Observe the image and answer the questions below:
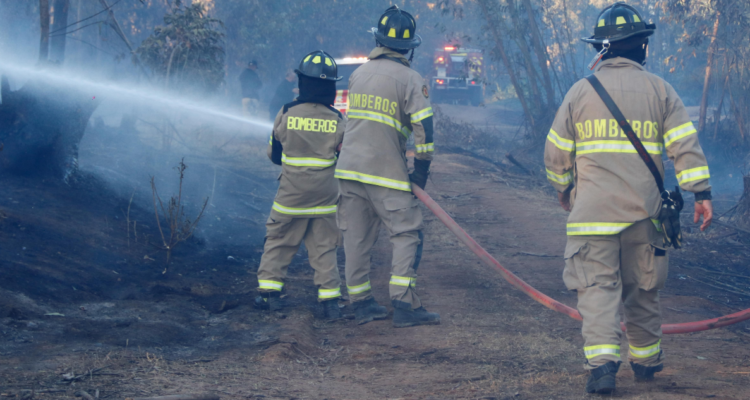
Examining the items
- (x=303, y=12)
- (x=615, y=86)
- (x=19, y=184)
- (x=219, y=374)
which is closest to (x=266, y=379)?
(x=219, y=374)

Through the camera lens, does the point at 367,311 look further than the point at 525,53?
No

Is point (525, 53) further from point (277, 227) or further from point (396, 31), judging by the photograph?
point (277, 227)

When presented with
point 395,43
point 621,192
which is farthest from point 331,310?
point 621,192

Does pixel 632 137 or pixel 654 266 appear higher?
pixel 632 137

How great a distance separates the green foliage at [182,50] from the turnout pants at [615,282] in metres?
7.94

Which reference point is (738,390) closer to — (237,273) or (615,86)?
(615,86)

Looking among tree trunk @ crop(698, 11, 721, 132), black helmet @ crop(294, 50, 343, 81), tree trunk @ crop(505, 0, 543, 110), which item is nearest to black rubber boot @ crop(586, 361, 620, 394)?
black helmet @ crop(294, 50, 343, 81)

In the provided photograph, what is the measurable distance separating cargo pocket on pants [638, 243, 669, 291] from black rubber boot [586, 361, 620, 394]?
0.43 m

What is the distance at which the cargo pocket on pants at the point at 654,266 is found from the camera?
3.03 meters

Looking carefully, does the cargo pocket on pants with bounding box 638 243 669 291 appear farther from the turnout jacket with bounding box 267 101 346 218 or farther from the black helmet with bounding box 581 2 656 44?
the turnout jacket with bounding box 267 101 346 218

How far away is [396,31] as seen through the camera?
4.41 meters

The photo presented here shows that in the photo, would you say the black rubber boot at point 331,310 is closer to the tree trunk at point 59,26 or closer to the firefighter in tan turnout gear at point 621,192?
the firefighter in tan turnout gear at point 621,192

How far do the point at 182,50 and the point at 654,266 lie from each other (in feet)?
27.8

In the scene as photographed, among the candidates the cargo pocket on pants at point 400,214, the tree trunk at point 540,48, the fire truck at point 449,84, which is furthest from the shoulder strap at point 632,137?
the fire truck at point 449,84
